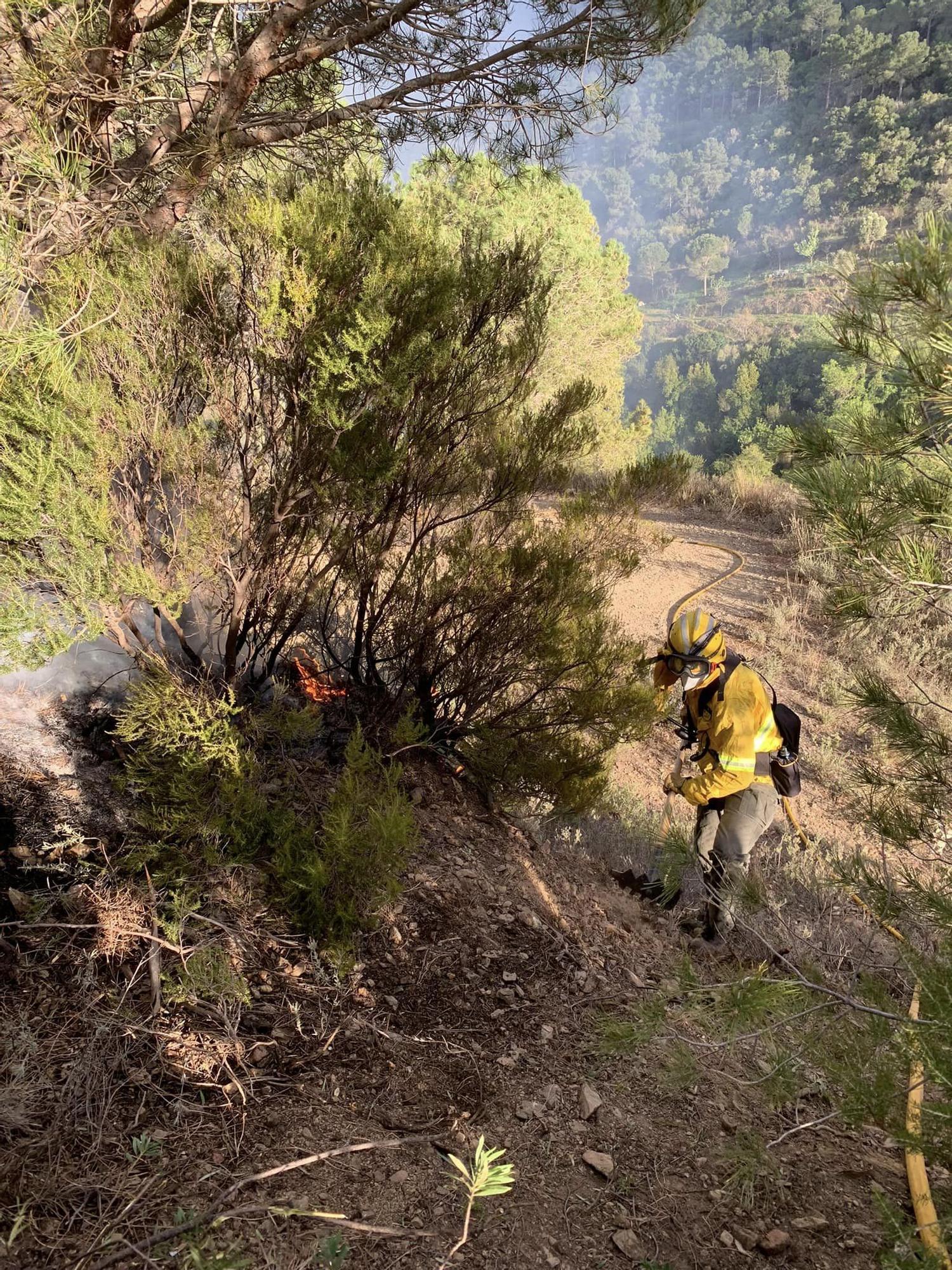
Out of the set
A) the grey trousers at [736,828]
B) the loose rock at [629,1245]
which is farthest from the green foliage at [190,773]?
the grey trousers at [736,828]

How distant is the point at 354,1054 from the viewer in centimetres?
241

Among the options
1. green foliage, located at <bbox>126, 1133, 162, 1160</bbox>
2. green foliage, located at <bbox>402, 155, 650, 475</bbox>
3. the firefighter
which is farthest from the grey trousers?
green foliage, located at <bbox>402, 155, 650, 475</bbox>

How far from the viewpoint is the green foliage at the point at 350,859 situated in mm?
2584

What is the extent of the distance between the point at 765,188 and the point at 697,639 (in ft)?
429

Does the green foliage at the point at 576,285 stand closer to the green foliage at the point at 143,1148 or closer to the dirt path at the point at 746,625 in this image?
the dirt path at the point at 746,625

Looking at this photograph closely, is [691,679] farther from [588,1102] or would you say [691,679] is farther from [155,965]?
[155,965]

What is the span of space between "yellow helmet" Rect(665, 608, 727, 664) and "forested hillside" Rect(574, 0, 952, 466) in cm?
3382

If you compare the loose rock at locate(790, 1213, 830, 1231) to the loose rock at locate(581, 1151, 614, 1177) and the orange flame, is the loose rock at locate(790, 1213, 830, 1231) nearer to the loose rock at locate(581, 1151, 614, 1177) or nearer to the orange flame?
the loose rock at locate(581, 1151, 614, 1177)

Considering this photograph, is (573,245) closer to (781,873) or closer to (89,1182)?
(781,873)

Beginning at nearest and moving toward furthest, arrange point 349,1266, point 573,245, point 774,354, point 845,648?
point 349,1266, point 845,648, point 573,245, point 774,354

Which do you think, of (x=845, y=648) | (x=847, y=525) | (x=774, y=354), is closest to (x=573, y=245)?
(x=845, y=648)

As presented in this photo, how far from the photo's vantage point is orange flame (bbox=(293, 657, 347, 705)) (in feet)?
13.2

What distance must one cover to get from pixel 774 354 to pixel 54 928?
66.3 meters

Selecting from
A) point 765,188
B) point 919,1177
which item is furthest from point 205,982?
point 765,188
